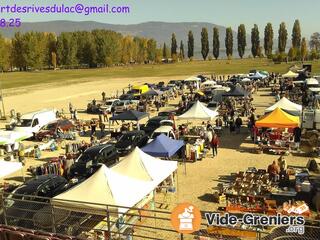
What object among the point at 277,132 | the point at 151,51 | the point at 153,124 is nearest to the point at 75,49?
the point at 151,51

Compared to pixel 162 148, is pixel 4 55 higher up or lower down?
higher up

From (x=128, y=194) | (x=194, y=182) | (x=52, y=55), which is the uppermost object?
(x=52, y=55)

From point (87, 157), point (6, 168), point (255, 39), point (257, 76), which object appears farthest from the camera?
point (255, 39)

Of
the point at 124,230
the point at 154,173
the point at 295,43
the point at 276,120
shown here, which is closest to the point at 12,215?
the point at 124,230

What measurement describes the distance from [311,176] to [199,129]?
9834 millimetres

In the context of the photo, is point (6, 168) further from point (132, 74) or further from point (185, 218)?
point (132, 74)

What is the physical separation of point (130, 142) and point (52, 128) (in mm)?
8760

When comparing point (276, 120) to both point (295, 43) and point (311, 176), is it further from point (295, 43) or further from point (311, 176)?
point (295, 43)

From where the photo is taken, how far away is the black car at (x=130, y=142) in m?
22.3

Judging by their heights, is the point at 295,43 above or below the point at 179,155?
above

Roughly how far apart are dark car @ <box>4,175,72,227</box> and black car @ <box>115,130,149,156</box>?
652 cm

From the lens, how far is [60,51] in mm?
121750

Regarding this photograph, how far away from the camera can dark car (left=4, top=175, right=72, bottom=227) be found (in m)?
12.4

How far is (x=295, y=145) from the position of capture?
70.8ft
